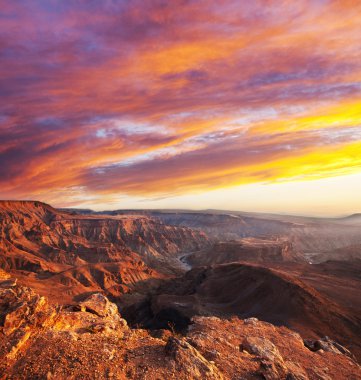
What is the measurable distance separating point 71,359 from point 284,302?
1837 inches

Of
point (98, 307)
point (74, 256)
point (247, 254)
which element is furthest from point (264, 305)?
point (74, 256)

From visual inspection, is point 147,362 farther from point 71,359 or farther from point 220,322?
point 220,322

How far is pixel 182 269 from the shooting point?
457 feet

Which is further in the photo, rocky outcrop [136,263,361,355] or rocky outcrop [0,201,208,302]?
rocky outcrop [0,201,208,302]

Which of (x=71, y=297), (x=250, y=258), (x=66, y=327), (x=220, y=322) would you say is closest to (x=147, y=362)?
(x=66, y=327)

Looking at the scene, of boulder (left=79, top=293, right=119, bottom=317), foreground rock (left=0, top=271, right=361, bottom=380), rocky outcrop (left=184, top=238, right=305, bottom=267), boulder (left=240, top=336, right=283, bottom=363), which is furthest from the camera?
rocky outcrop (left=184, top=238, right=305, bottom=267)

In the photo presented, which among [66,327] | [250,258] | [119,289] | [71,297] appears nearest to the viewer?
[66,327]

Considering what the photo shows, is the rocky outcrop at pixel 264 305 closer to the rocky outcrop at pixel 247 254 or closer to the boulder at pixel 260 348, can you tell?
the boulder at pixel 260 348

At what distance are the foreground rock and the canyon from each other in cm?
5

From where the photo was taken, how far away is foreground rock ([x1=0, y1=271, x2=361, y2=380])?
415 inches

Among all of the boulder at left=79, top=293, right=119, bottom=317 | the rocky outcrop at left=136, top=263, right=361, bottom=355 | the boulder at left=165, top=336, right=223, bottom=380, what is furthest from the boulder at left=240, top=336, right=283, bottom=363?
the boulder at left=79, top=293, right=119, bottom=317

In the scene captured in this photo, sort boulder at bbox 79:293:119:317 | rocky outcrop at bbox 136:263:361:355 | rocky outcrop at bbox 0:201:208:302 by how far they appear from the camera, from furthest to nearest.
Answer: rocky outcrop at bbox 0:201:208:302 < rocky outcrop at bbox 136:263:361:355 < boulder at bbox 79:293:119:317

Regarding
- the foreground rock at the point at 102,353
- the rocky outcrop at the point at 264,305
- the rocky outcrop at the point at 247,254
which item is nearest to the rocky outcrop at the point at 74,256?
the rocky outcrop at the point at 247,254

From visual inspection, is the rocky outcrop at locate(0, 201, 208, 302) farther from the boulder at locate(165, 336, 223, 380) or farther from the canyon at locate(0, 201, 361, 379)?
the boulder at locate(165, 336, 223, 380)
